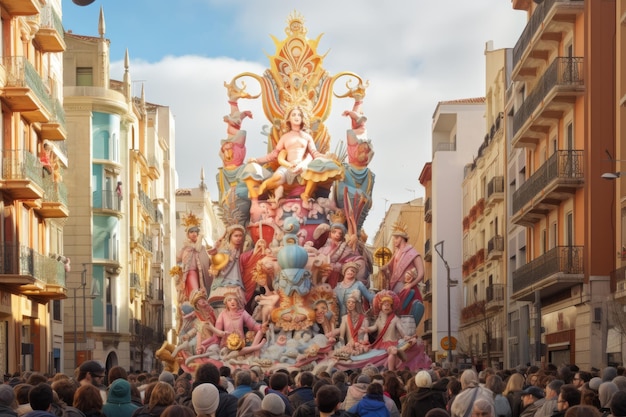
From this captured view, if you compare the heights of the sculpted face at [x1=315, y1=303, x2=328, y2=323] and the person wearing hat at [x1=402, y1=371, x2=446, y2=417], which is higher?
the sculpted face at [x1=315, y1=303, x2=328, y2=323]

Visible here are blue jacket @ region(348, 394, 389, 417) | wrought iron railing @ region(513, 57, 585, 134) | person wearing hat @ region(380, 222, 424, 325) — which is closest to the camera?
blue jacket @ region(348, 394, 389, 417)

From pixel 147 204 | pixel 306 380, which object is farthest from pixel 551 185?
pixel 147 204

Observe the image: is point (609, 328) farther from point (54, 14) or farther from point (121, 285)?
point (121, 285)

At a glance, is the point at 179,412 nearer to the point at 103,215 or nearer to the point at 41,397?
the point at 41,397

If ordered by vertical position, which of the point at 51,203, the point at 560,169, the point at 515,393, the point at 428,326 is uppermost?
the point at 560,169

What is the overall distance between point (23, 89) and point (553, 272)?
1470 centimetres

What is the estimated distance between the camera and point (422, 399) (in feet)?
54.5

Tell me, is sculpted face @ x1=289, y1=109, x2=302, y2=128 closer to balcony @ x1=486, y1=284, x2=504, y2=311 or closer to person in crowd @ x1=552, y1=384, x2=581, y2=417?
balcony @ x1=486, y1=284, x2=504, y2=311

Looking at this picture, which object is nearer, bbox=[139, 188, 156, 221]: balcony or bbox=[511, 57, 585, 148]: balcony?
bbox=[511, 57, 585, 148]: balcony

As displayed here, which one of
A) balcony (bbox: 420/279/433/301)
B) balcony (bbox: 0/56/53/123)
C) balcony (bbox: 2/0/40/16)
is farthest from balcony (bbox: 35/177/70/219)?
balcony (bbox: 420/279/433/301)

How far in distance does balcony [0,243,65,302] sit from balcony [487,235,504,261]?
59.6ft

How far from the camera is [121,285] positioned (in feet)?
220

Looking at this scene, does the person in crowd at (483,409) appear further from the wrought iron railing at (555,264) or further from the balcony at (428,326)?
the balcony at (428,326)

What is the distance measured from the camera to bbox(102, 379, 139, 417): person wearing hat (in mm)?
14773
